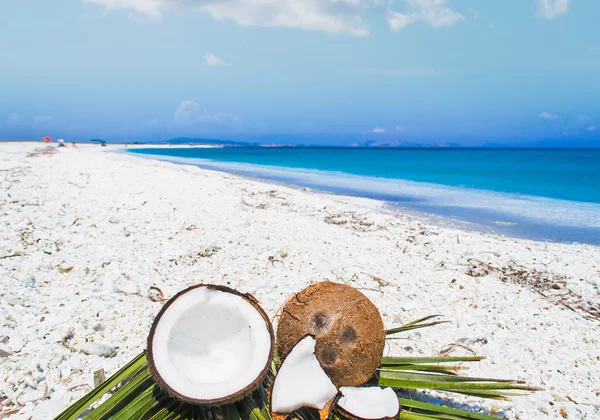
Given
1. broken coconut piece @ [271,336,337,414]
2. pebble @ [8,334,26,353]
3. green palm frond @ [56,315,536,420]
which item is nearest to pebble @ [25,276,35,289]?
pebble @ [8,334,26,353]

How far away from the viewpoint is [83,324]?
370cm

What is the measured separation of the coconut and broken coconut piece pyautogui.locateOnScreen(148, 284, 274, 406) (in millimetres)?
549

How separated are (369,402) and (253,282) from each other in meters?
2.68

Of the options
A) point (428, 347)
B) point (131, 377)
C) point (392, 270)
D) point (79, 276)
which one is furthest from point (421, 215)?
point (131, 377)

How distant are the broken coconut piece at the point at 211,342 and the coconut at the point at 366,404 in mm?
549

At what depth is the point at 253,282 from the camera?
491 cm

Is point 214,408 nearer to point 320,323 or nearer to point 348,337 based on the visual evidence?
point 320,323

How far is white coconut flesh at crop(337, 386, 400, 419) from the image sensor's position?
2350 millimetres

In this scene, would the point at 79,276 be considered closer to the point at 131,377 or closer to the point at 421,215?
the point at 131,377

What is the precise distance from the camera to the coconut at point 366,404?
7.68 feet

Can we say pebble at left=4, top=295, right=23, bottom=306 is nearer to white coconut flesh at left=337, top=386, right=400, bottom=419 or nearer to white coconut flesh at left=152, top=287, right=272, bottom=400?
white coconut flesh at left=152, top=287, right=272, bottom=400

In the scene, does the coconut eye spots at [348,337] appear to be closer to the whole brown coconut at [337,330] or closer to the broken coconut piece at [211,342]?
the whole brown coconut at [337,330]

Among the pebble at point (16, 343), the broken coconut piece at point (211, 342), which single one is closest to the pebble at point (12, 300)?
the pebble at point (16, 343)

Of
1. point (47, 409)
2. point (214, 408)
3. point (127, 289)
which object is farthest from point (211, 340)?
point (127, 289)
